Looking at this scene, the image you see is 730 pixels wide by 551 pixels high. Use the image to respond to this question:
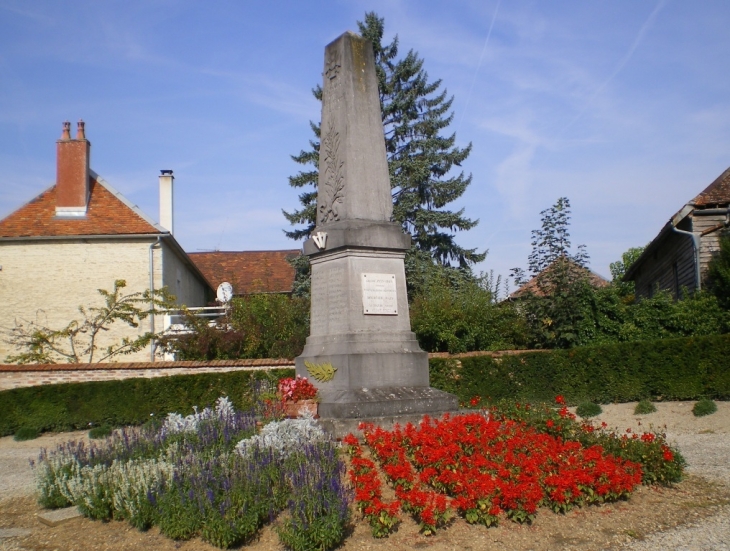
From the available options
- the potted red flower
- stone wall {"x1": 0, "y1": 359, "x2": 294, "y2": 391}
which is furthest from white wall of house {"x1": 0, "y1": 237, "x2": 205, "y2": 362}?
the potted red flower

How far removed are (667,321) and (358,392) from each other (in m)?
11.6

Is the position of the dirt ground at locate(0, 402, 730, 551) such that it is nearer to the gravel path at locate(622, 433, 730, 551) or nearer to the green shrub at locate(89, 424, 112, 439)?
the gravel path at locate(622, 433, 730, 551)

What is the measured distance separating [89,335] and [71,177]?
5.71m

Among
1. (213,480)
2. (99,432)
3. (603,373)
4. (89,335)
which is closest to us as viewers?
(213,480)

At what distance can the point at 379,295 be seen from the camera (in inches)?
359

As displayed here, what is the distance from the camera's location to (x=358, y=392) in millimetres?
8406

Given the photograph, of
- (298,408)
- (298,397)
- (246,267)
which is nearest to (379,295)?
(298,397)

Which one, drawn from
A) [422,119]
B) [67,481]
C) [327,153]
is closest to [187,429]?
[67,481]

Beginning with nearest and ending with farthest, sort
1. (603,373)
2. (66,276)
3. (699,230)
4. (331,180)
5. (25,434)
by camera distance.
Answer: (331,180) → (25,434) → (603,373) → (699,230) → (66,276)

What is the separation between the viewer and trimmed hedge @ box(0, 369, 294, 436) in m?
14.5

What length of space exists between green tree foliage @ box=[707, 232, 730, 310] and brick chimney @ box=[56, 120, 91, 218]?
65.1 ft

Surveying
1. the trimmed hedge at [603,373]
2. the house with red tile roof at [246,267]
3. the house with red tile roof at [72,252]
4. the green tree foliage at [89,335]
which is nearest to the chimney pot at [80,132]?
the house with red tile roof at [72,252]

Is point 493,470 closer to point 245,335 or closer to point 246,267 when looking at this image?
point 245,335

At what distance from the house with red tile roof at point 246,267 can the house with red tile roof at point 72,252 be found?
913 cm
